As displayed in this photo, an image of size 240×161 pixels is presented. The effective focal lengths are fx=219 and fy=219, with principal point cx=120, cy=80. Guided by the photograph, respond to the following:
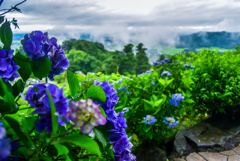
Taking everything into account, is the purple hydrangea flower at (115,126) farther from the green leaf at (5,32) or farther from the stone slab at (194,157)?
the stone slab at (194,157)

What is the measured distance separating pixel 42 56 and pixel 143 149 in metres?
1.62

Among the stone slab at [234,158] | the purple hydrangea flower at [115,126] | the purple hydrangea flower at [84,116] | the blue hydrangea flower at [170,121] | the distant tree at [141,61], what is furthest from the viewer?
the distant tree at [141,61]

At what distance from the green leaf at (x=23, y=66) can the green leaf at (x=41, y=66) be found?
1 centimetres

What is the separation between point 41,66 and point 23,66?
5 centimetres

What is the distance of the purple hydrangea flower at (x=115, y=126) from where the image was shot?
23.6 inches

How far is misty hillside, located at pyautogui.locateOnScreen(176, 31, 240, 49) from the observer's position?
5770 millimetres

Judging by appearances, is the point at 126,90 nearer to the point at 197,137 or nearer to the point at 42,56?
the point at 197,137

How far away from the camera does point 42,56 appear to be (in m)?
0.57

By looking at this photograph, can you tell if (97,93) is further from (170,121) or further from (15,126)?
(170,121)

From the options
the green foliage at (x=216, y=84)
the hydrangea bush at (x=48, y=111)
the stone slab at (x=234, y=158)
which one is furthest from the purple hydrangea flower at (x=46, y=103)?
the green foliage at (x=216, y=84)

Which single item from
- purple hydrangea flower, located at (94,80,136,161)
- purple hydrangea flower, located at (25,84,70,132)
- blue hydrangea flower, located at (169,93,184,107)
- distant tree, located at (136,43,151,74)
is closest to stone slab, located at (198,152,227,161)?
blue hydrangea flower, located at (169,93,184,107)

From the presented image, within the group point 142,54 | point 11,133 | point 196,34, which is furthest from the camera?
point 142,54

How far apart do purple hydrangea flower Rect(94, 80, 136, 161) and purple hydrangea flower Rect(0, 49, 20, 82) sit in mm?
233

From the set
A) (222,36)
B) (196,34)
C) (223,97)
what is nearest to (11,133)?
(223,97)
